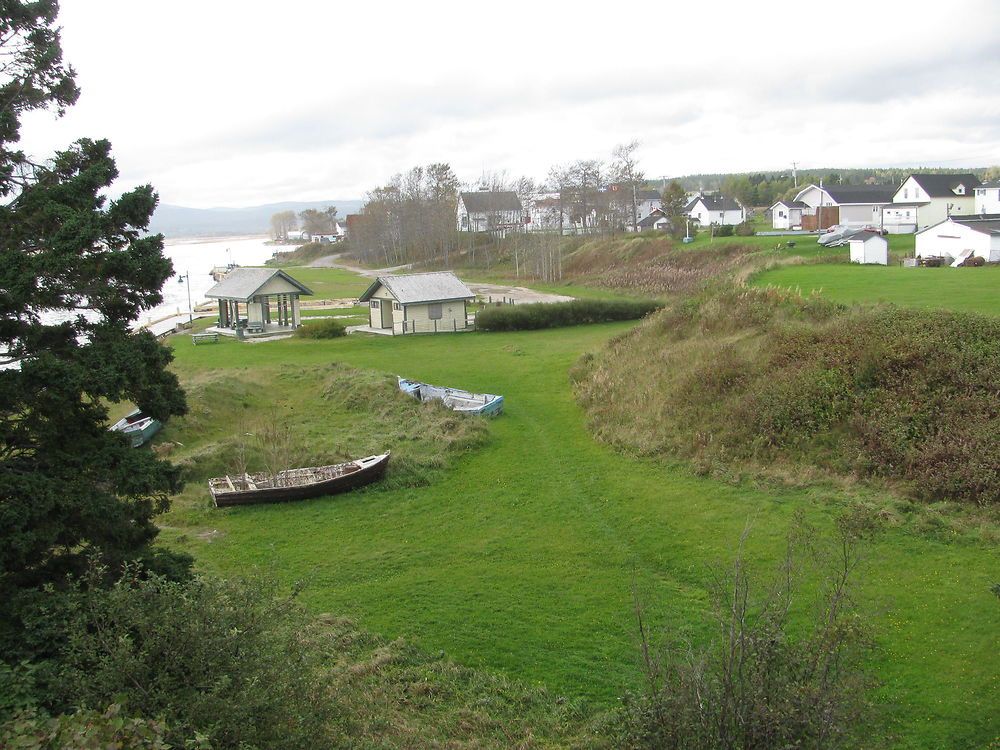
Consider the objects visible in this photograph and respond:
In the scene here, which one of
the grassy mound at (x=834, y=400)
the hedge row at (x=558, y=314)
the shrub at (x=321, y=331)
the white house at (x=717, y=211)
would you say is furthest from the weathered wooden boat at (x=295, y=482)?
the white house at (x=717, y=211)

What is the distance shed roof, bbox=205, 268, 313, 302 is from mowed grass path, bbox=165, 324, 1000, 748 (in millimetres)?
28116

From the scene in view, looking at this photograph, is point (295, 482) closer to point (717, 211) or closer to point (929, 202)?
point (929, 202)

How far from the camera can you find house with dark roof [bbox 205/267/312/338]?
4734 cm

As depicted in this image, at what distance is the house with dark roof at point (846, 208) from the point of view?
76000 millimetres

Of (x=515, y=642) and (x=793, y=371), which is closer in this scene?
(x=515, y=642)

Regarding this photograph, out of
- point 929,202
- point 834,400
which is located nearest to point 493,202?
point 929,202

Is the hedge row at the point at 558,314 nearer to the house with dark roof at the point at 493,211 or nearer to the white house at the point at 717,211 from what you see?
the white house at the point at 717,211

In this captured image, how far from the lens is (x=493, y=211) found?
109m

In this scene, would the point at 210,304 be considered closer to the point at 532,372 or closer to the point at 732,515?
the point at 532,372

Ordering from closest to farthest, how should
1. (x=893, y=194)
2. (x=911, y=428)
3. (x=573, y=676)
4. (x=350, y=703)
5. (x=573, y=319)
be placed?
(x=350, y=703), (x=573, y=676), (x=911, y=428), (x=573, y=319), (x=893, y=194)

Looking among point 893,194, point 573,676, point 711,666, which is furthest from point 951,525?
point 893,194

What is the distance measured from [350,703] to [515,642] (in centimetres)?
395

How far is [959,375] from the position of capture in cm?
1977

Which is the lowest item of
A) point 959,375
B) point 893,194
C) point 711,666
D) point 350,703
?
point 350,703
